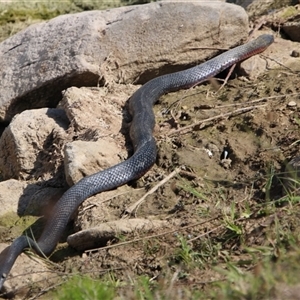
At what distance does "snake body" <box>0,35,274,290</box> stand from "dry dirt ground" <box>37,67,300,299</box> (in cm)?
9

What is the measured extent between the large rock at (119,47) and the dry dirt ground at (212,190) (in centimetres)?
50

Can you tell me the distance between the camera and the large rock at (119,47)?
7.18m

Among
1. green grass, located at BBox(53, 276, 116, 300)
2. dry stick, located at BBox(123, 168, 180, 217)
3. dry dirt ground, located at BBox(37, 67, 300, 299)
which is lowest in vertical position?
dry stick, located at BBox(123, 168, 180, 217)

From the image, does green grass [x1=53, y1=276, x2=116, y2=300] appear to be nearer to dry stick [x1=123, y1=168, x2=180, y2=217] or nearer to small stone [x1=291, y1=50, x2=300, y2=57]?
dry stick [x1=123, y1=168, x2=180, y2=217]

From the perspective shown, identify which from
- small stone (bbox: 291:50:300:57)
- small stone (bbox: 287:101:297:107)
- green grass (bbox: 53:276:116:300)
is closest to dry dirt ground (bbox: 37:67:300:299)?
small stone (bbox: 287:101:297:107)

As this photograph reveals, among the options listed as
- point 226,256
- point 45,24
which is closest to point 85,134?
point 45,24

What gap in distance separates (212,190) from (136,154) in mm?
930

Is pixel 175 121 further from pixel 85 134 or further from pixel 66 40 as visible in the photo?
pixel 66 40

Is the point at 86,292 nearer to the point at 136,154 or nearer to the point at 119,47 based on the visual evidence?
the point at 136,154

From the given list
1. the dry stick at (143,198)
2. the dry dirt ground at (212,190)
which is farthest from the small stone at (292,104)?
the dry stick at (143,198)

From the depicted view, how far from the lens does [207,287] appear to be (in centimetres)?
367

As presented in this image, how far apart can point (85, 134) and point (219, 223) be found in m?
2.21

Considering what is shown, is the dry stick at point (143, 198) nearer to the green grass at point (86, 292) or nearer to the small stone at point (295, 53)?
the green grass at point (86, 292)

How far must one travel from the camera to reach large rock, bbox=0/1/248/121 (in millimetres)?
7176
